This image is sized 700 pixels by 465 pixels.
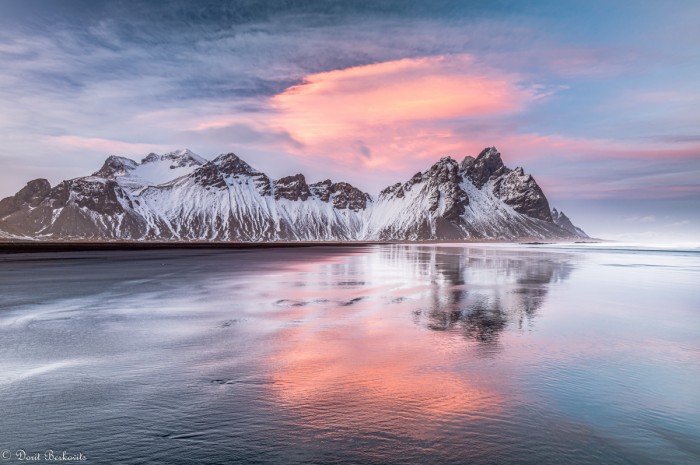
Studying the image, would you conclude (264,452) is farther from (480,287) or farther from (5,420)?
→ (480,287)

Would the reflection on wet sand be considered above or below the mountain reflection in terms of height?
below

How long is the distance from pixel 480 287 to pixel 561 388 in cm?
2280

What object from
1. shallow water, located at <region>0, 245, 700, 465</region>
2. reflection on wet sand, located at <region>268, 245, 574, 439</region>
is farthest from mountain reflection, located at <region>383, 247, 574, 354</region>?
shallow water, located at <region>0, 245, 700, 465</region>

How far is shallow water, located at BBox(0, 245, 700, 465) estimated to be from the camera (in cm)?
809

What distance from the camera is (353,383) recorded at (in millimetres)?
11633

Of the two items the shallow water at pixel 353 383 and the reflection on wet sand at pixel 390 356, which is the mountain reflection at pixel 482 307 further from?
the shallow water at pixel 353 383

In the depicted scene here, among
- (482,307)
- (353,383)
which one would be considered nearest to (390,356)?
(353,383)

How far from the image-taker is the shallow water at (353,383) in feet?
26.6

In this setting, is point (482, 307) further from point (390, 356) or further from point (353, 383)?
point (353, 383)

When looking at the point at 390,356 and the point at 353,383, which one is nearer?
the point at 353,383

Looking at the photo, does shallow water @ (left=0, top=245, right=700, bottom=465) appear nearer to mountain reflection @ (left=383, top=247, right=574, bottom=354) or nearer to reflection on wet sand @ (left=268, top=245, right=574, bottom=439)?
reflection on wet sand @ (left=268, top=245, right=574, bottom=439)

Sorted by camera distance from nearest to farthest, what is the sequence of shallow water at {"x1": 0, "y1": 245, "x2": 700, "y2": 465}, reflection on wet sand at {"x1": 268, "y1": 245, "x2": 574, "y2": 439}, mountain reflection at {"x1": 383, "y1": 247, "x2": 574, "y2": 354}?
shallow water at {"x1": 0, "y1": 245, "x2": 700, "y2": 465}
reflection on wet sand at {"x1": 268, "y1": 245, "x2": 574, "y2": 439}
mountain reflection at {"x1": 383, "y1": 247, "x2": 574, "y2": 354}

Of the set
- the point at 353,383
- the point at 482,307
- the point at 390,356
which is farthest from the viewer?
the point at 482,307

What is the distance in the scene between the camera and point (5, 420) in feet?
30.1
